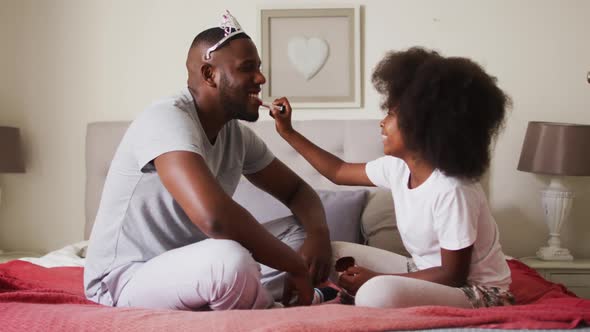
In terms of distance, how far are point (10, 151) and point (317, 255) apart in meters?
1.92

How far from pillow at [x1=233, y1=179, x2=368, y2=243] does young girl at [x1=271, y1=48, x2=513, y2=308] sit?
0.73 meters

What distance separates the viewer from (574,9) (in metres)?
3.28

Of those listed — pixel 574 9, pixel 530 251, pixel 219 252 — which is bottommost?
pixel 530 251

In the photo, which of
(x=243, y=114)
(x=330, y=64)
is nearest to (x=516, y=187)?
(x=330, y=64)

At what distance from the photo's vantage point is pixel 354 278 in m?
1.83

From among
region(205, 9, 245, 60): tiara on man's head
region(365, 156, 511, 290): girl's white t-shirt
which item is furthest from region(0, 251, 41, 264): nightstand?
region(365, 156, 511, 290): girl's white t-shirt

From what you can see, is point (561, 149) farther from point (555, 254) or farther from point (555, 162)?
point (555, 254)

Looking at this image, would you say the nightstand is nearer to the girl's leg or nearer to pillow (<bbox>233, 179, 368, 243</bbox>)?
pillow (<bbox>233, 179, 368, 243</bbox>)

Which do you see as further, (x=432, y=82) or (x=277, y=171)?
(x=277, y=171)

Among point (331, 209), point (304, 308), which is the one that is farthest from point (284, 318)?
point (331, 209)

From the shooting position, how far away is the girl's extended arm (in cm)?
221

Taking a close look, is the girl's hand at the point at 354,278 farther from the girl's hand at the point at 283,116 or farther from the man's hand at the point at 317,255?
the girl's hand at the point at 283,116

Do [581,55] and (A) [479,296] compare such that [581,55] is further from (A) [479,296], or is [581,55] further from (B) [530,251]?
(A) [479,296]

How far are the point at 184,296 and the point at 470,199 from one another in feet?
2.52
